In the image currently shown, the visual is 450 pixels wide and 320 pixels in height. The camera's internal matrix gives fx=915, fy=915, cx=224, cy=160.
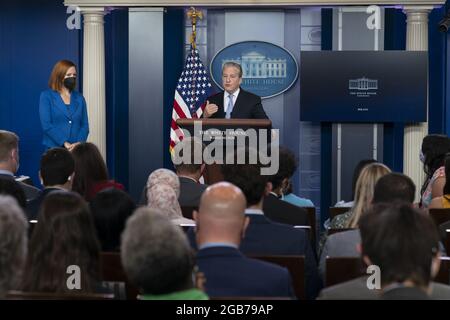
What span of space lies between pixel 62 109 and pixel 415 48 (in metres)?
3.74

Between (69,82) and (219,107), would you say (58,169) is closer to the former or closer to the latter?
(69,82)

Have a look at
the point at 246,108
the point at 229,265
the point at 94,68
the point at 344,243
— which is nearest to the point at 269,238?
the point at 344,243

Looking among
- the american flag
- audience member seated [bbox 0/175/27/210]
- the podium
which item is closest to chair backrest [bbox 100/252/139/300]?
audience member seated [bbox 0/175/27/210]

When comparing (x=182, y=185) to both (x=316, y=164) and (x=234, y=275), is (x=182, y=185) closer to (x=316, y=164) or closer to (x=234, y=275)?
(x=234, y=275)

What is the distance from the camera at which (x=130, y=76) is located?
10.0 m

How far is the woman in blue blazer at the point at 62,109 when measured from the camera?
330 inches

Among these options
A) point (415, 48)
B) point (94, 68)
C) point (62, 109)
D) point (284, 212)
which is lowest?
point (284, 212)

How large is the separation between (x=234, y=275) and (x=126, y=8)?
7035 mm

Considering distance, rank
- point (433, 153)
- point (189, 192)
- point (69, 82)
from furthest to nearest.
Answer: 1. point (69, 82)
2. point (433, 153)
3. point (189, 192)

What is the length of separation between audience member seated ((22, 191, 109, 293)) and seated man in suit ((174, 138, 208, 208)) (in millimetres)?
2599

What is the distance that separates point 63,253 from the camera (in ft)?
10.8

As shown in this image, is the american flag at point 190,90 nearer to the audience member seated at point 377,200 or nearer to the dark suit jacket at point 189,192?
the dark suit jacket at point 189,192

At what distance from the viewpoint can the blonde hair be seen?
4852mm

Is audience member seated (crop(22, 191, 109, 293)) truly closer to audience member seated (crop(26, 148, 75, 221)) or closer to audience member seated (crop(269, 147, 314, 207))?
audience member seated (crop(26, 148, 75, 221))
